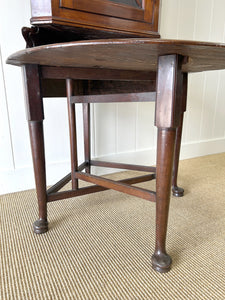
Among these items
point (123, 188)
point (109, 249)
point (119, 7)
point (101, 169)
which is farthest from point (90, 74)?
point (101, 169)

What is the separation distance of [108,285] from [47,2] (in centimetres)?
76

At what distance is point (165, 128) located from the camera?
1.61ft

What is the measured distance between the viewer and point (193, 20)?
135 centimetres

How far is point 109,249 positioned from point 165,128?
0.38 meters

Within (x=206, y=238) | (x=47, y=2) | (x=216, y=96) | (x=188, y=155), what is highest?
(x=47, y=2)

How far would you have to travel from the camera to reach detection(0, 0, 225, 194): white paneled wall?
0.95 meters

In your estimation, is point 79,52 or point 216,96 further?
point 216,96

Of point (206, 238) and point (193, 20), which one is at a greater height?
point (193, 20)

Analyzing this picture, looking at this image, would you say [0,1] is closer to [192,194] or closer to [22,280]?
[22,280]

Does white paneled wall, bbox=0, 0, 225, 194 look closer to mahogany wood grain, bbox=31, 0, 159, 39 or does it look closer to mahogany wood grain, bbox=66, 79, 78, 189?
mahogany wood grain, bbox=66, 79, 78, 189

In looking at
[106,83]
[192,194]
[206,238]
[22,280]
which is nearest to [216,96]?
[192,194]

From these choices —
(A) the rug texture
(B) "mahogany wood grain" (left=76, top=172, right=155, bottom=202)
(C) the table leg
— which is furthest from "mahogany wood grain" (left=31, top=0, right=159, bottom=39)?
(A) the rug texture

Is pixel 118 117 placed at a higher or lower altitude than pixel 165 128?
lower

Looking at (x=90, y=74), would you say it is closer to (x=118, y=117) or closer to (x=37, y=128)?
(x=37, y=128)
